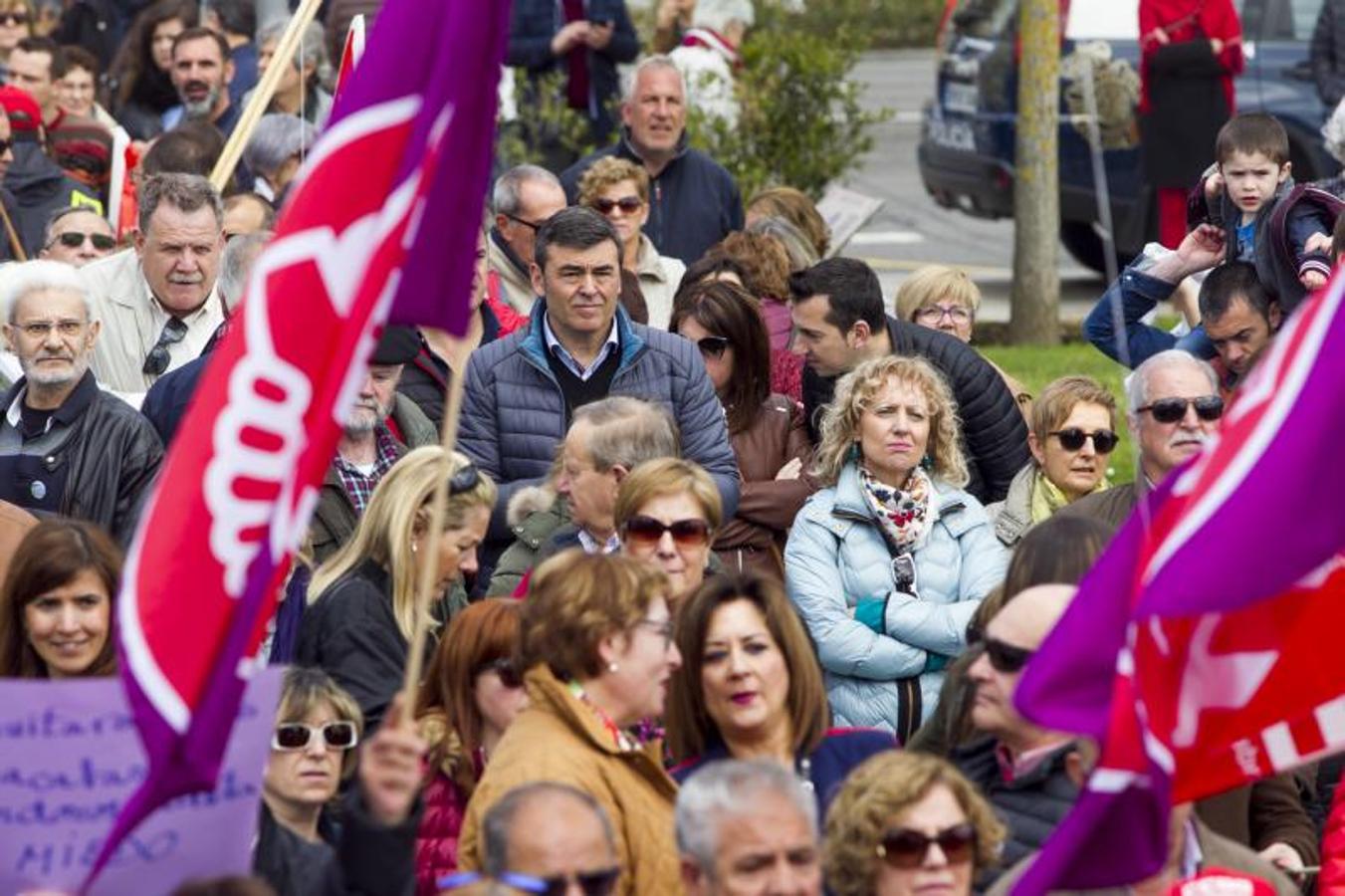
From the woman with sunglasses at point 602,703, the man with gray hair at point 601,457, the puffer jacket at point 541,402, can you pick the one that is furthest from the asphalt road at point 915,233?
the woman with sunglasses at point 602,703

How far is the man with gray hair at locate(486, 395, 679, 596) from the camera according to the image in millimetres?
8633

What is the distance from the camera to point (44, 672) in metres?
7.35

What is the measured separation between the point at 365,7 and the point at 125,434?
826cm

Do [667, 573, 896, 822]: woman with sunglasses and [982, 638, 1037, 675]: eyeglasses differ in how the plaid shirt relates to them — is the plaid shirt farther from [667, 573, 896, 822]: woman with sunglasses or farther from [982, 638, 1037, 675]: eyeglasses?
[982, 638, 1037, 675]: eyeglasses

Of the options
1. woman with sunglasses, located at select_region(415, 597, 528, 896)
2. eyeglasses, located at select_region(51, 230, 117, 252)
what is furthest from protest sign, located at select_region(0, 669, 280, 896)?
eyeglasses, located at select_region(51, 230, 117, 252)

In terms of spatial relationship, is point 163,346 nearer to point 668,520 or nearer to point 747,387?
point 747,387

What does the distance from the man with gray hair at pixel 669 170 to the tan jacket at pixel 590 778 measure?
21.7 feet

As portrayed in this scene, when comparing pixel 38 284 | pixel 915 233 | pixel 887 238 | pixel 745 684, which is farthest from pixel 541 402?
pixel 915 233

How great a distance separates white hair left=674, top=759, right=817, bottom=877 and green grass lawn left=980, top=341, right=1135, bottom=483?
25.5 ft

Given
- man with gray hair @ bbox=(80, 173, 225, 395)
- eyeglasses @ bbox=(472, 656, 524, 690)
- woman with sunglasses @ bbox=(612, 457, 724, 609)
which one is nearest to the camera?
eyeglasses @ bbox=(472, 656, 524, 690)

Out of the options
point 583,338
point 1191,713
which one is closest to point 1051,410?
point 583,338

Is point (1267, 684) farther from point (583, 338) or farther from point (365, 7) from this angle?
point (365, 7)

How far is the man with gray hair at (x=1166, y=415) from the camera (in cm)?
862

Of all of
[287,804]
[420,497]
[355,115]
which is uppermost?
[355,115]
